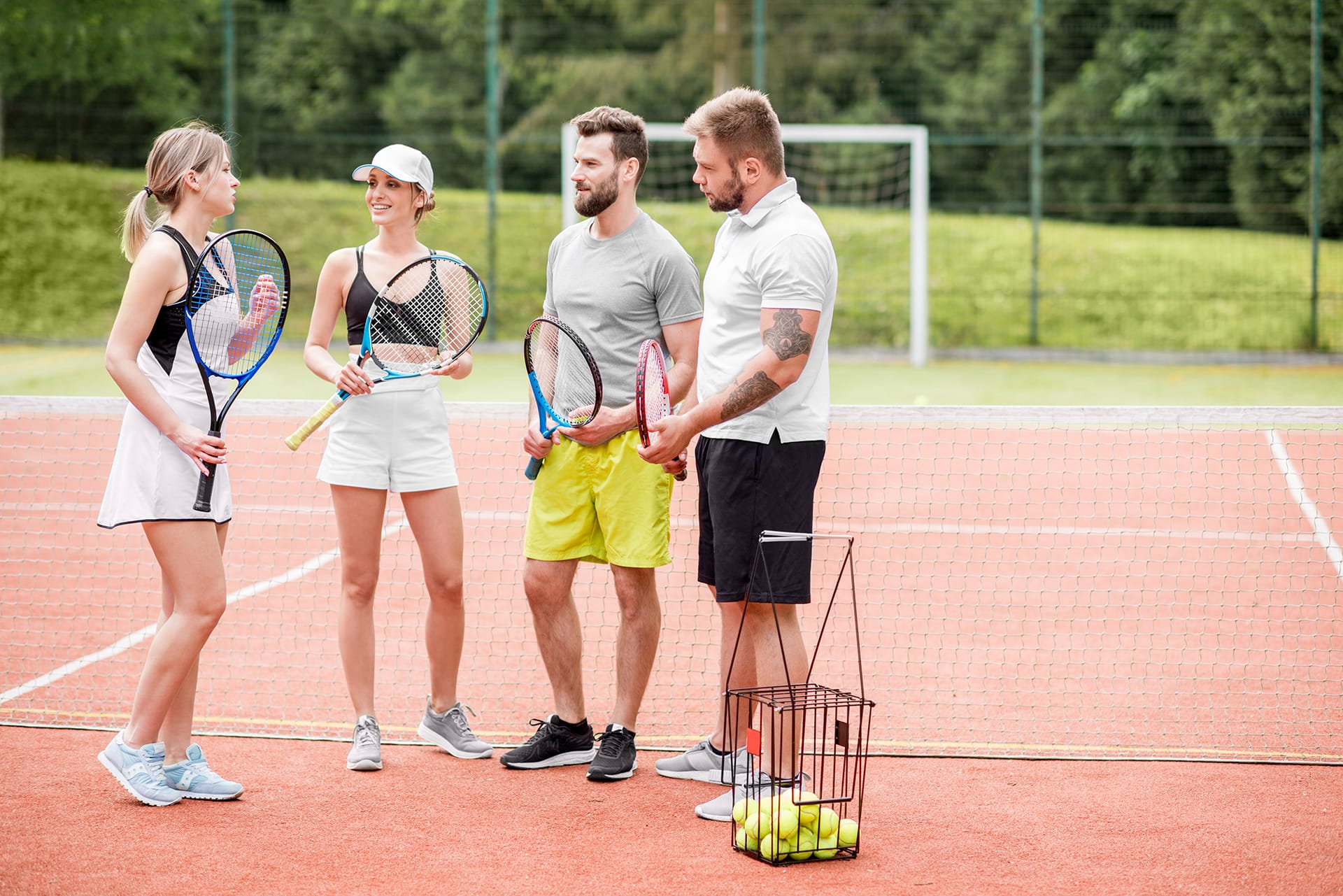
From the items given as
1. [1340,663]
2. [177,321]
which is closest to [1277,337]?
[1340,663]

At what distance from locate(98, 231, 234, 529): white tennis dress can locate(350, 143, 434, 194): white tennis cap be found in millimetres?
873

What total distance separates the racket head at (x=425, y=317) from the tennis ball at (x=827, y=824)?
1.95m

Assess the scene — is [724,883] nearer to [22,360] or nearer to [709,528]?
[709,528]

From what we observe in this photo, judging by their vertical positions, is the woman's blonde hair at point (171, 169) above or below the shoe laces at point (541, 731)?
above

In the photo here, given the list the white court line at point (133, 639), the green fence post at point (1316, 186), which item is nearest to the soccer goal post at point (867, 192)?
the green fence post at point (1316, 186)

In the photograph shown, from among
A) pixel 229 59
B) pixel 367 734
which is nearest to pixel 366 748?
pixel 367 734

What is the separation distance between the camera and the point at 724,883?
383 cm

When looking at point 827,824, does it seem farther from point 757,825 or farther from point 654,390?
point 654,390

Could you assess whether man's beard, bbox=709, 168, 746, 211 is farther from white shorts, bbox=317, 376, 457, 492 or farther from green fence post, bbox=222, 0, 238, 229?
green fence post, bbox=222, 0, 238, 229

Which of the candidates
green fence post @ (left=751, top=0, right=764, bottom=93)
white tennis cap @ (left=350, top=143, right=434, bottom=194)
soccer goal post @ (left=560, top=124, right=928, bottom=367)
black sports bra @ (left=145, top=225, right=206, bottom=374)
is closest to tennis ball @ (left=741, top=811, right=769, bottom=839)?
black sports bra @ (left=145, top=225, right=206, bottom=374)

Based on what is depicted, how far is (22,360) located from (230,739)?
14.0m

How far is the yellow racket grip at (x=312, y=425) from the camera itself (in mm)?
4379

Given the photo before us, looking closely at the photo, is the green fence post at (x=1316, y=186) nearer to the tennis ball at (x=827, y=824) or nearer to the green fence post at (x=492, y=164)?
the green fence post at (x=492, y=164)

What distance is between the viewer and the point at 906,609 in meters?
7.05
